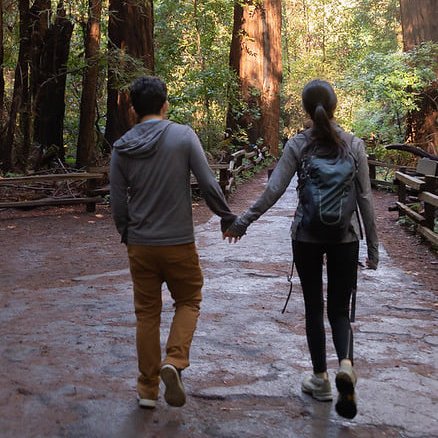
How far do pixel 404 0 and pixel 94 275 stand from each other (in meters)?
14.7

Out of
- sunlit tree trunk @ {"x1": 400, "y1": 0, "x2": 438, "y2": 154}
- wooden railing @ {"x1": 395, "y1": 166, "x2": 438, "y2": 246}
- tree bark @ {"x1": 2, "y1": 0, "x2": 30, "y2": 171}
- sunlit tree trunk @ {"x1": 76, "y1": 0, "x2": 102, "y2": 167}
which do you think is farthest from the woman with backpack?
sunlit tree trunk @ {"x1": 400, "y1": 0, "x2": 438, "y2": 154}

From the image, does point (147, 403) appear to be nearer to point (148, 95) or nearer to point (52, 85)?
point (148, 95)

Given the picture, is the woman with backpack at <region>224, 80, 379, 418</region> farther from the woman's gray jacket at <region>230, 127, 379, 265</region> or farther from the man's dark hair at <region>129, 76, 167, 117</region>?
the man's dark hair at <region>129, 76, 167, 117</region>

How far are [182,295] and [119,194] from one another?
72 centimetres

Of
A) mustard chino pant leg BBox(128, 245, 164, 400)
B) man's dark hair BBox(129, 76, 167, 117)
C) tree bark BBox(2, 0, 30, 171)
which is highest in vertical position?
tree bark BBox(2, 0, 30, 171)

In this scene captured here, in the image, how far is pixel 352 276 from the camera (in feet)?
12.6

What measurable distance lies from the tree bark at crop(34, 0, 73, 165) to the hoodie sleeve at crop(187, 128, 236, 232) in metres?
13.2

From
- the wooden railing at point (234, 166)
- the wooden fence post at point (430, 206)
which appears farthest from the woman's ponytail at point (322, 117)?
the wooden railing at point (234, 166)

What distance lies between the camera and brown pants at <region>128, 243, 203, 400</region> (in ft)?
12.4

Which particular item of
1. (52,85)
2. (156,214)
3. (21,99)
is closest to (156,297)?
→ (156,214)

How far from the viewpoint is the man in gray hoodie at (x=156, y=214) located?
374cm

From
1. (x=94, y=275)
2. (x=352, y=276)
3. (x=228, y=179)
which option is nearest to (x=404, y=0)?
(x=228, y=179)

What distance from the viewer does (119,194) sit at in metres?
3.83

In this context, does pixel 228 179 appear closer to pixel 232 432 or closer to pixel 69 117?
pixel 69 117
